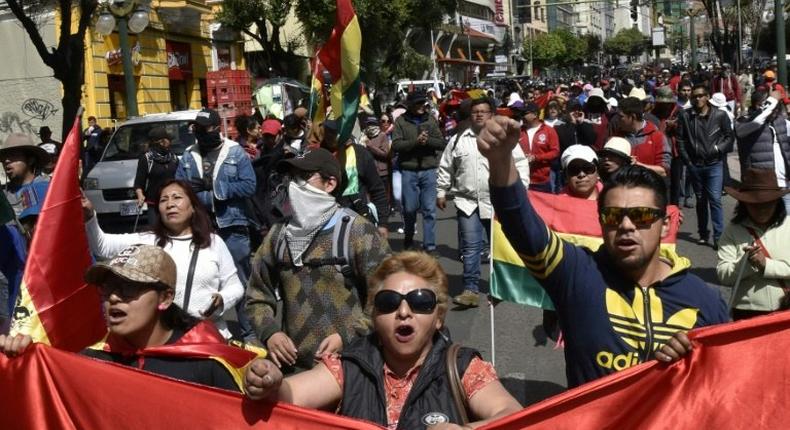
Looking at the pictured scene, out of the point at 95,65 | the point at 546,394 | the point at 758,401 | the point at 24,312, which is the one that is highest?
the point at 95,65

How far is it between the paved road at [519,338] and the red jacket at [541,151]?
1.21 meters

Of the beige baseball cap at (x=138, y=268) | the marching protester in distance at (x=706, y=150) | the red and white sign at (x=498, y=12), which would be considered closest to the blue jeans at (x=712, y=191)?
the marching protester in distance at (x=706, y=150)

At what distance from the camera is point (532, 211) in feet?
10.0

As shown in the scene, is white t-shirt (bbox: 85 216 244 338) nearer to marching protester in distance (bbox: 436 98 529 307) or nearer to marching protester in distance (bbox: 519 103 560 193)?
marching protester in distance (bbox: 436 98 529 307)

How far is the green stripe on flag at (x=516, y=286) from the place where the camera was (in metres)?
6.09

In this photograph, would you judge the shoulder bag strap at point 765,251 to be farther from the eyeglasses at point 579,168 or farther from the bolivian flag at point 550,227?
the eyeglasses at point 579,168

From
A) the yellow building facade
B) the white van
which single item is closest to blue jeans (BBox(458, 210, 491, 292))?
the white van

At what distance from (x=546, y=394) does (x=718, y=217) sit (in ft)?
17.3

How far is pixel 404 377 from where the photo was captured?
3.04 meters

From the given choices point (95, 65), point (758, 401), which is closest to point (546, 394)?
point (758, 401)

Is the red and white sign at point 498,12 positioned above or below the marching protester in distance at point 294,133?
above

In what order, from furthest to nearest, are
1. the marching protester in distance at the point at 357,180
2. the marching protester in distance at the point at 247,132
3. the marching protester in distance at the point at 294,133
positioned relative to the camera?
the marching protester in distance at the point at 247,132, the marching protester in distance at the point at 294,133, the marching protester in distance at the point at 357,180

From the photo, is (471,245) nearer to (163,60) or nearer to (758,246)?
(758,246)

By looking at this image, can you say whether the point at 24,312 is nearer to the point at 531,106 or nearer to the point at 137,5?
the point at 531,106
